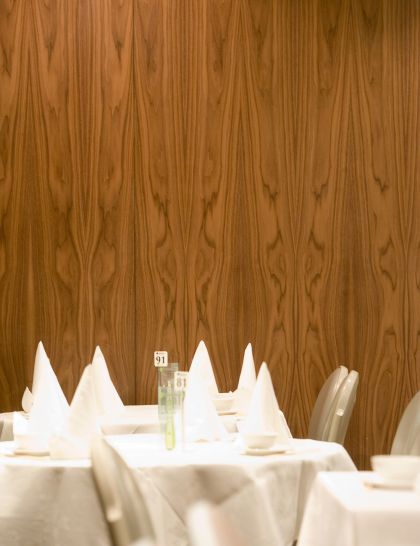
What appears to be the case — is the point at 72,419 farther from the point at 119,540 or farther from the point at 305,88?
the point at 305,88

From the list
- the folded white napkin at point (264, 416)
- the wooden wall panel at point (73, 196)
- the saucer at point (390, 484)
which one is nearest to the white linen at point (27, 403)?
the wooden wall panel at point (73, 196)

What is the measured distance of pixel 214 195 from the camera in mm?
5918

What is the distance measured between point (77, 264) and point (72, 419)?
9.29 feet

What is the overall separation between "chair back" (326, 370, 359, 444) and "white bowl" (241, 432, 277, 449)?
1404 millimetres

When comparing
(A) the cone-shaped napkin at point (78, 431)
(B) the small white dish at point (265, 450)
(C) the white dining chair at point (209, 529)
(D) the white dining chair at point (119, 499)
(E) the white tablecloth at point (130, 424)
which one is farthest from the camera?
(E) the white tablecloth at point (130, 424)

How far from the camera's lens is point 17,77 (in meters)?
5.90

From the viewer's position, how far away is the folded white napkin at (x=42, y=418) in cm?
308

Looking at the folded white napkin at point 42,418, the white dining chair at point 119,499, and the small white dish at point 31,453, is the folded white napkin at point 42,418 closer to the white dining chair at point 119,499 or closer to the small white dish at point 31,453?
the small white dish at point 31,453

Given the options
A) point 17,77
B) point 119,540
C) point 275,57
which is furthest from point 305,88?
point 119,540

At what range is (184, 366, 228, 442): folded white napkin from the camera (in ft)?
11.4

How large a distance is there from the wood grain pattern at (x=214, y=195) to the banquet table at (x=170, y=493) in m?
2.72

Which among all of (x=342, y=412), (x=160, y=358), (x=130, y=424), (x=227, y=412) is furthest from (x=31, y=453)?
(x=160, y=358)

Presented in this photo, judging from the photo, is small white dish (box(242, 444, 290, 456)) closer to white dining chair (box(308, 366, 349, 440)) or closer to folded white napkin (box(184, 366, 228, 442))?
folded white napkin (box(184, 366, 228, 442))

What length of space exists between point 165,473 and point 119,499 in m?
1.23
